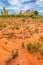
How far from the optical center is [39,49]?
1152 centimetres

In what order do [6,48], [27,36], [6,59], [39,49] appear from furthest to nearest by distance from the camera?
[27,36]
[6,48]
[39,49]
[6,59]

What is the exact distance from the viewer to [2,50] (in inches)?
468

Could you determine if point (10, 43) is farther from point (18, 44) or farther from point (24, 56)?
point (24, 56)

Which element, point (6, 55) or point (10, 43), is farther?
point (10, 43)

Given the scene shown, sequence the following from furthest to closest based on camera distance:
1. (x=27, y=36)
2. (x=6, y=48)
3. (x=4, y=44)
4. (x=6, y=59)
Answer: (x=27, y=36) < (x=4, y=44) < (x=6, y=48) < (x=6, y=59)

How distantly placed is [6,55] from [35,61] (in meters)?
1.58

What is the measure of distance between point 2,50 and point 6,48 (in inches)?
17.5

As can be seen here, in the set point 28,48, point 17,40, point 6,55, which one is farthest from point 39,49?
point 17,40

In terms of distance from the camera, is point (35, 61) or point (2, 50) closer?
point (35, 61)

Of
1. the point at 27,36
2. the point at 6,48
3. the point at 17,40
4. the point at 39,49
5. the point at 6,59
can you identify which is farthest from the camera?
the point at 27,36

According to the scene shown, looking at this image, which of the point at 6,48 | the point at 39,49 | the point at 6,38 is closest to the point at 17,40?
the point at 6,38

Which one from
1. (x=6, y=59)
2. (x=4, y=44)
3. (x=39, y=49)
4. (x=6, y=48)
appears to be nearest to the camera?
(x=6, y=59)

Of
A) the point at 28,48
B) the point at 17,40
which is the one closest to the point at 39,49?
the point at 28,48

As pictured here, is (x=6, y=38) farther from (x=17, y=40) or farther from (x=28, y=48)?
(x=28, y=48)
